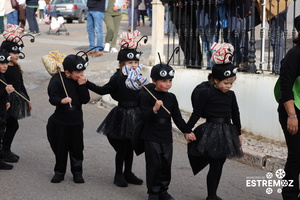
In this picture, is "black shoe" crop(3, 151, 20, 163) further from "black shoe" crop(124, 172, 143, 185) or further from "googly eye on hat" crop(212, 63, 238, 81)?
"googly eye on hat" crop(212, 63, 238, 81)

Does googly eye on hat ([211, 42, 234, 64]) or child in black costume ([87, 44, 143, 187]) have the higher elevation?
googly eye on hat ([211, 42, 234, 64])

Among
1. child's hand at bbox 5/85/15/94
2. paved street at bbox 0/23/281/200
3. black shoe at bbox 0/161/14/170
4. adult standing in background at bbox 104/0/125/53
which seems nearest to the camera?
paved street at bbox 0/23/281/200

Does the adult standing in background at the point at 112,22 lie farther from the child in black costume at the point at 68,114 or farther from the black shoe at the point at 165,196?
the black shoe at the point at 165,196

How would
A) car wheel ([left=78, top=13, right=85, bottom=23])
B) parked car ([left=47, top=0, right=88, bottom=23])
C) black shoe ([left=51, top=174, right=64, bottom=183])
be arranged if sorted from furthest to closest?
car wheel ([left=78, top=13, right=85, bottom=23]) → parked car ([left=47, top=0, right=88, bottom=23]) → black shoe ([left=51, top=174, right=64, bottom=183])

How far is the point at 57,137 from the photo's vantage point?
6.63 m

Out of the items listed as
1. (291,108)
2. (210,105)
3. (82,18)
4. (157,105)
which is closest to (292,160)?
(291,108)

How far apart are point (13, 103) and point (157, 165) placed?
8.26 feet

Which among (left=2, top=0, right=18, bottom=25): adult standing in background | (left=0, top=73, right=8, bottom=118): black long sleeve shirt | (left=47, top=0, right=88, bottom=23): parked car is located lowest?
(left=0, top=73, right=8, bottom=118): black long sleeve shirt

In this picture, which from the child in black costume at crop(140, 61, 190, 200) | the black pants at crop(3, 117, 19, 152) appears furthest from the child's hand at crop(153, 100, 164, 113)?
the black pants at crop(3, 117, 19, 152)

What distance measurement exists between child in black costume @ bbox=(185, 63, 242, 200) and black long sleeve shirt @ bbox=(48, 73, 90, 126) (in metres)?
1.33

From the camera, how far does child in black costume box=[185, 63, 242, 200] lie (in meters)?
5.84

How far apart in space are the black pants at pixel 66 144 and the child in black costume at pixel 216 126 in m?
1.37

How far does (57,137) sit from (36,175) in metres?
0.60

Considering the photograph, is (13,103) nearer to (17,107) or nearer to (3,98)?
(17,107)
